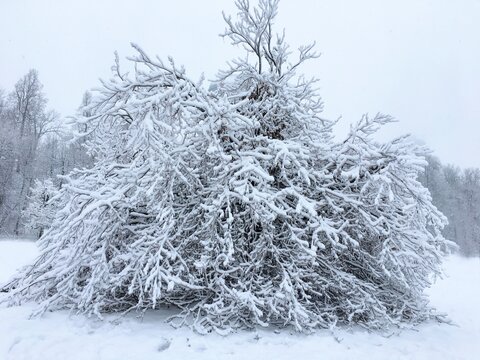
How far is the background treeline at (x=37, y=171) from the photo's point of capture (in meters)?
25.3

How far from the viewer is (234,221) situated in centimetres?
498

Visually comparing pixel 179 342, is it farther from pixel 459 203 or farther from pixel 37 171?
pixel 459 203

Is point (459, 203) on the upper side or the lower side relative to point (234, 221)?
upper

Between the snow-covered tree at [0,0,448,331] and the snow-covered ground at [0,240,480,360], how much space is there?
0.74ft

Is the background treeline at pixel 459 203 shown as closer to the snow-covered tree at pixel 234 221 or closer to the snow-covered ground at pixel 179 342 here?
the snow-covered tree at pixel 234 221

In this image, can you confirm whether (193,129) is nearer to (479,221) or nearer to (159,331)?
(159,331)

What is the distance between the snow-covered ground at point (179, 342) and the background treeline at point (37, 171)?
1977 cm

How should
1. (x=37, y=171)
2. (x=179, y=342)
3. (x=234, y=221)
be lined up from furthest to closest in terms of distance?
(x=37, y=171)
(x=234, y=221)
(x=179, y=342)

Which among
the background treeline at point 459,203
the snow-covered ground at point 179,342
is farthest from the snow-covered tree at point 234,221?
the background treeline at point 459,203

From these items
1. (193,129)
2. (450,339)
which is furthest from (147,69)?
(450,339)

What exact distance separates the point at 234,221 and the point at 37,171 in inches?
1205

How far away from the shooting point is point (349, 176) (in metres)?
4.99

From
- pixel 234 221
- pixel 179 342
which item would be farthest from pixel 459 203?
pixel 179 342

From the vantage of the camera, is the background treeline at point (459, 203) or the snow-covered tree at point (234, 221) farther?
the background treeline at point (459, 203)
